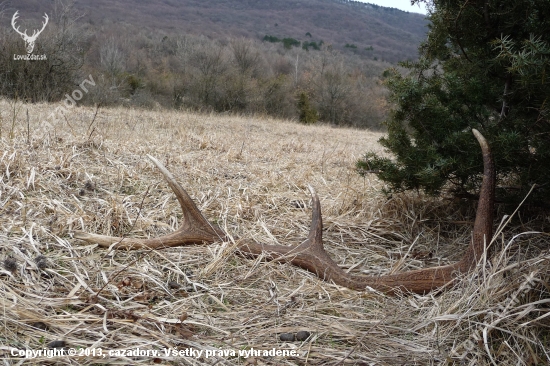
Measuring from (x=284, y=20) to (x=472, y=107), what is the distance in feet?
307

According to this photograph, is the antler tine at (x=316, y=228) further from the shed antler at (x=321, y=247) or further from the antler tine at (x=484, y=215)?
the antler tine at (x=484, y=215)

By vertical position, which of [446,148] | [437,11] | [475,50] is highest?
[437,11]

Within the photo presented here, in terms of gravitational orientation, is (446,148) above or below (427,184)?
above

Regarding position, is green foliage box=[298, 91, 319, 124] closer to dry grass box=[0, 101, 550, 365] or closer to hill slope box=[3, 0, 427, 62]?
dry grass box=[0, 101, 550, 365]

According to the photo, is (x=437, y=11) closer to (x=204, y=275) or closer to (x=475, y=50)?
(x=475, y=50)

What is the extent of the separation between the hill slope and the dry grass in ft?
177

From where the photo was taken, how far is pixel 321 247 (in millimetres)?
2393

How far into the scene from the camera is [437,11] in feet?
8.70

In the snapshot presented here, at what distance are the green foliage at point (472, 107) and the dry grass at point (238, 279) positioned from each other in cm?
40

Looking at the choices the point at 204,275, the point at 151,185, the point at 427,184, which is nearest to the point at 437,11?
the point at 427,184

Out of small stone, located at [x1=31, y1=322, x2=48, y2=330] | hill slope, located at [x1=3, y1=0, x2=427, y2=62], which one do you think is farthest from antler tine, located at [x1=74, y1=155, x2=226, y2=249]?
hill slope, located at [x1=3, y1=0, x2=427, y2=62]

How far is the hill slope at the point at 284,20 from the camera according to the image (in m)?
64.6

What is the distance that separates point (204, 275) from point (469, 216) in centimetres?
195

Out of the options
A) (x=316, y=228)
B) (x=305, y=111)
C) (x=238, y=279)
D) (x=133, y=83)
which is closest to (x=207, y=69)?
(x=133, y=83)
